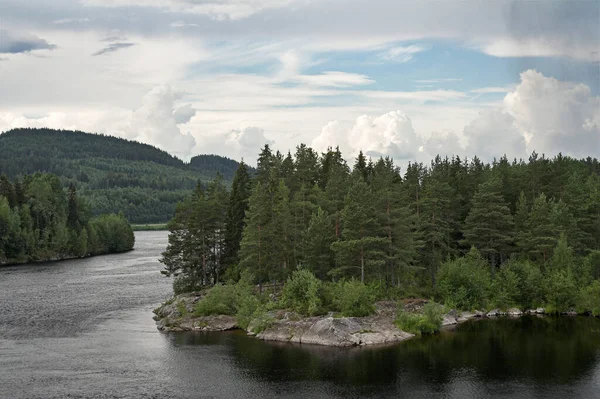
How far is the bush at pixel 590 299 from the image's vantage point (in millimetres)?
78250

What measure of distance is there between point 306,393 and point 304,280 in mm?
25031

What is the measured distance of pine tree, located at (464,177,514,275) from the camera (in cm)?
8706

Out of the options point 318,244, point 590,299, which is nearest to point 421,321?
point 318,244

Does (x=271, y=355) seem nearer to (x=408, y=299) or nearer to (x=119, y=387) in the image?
(x=119, y=387)

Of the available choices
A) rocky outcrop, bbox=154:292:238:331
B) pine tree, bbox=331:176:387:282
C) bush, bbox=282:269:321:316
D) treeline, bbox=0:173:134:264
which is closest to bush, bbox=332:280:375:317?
bush, bbox=282:269:321:316

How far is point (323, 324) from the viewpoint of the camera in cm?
6594

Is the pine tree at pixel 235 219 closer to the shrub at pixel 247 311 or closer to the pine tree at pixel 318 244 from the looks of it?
the shrub at pixel 247 311

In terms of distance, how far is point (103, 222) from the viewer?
196250 mm

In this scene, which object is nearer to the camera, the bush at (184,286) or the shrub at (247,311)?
the shrub at (247,311)

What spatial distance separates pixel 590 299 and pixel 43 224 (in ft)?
463

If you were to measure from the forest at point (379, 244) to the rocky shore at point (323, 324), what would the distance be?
1543mm

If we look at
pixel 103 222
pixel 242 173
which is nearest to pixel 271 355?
pixel 242 173

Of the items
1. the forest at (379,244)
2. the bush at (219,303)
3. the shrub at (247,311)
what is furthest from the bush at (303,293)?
the bush at (219,303)

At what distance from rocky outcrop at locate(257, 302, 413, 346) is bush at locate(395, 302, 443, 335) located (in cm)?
93
